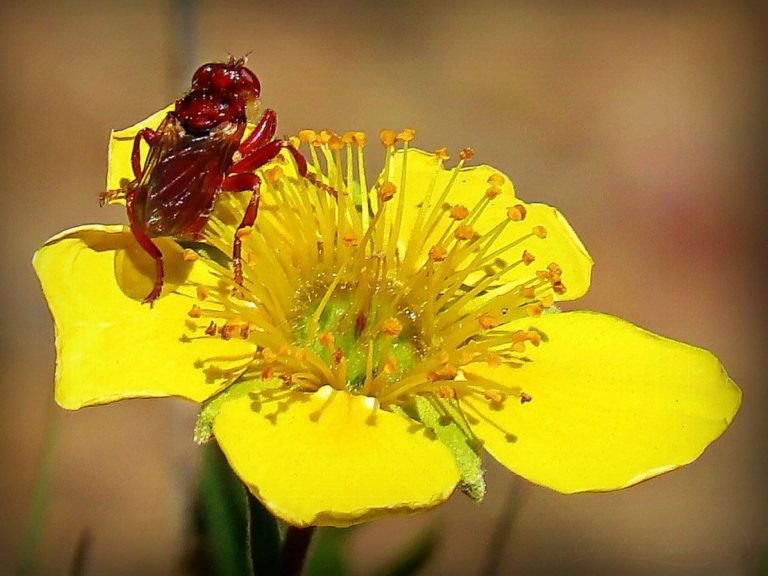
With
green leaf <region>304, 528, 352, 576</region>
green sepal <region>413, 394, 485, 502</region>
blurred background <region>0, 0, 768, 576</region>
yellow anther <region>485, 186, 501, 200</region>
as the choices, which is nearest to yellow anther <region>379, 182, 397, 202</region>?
yellow anther <region>485, 186, 501, 200</region>

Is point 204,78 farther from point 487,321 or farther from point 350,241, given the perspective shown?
Answer: point 487,321

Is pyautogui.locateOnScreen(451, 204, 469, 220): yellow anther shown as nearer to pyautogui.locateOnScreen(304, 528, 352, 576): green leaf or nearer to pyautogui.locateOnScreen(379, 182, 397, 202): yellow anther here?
pyautogui.locateOnScreen(379, 182, 397, 202): yellow anther

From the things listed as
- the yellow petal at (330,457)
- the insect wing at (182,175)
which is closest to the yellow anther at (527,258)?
the yellow petal at (330,457)

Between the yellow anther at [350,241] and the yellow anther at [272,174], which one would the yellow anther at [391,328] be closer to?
the yellow anther at [350,241]

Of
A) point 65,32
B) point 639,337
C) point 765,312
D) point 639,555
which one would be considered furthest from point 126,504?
point 765,312

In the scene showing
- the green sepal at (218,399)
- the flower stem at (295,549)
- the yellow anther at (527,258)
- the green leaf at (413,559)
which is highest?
the yellow anther at (527,258)

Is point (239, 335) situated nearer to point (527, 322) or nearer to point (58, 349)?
point (58, 349)
